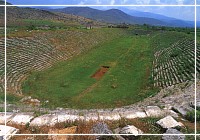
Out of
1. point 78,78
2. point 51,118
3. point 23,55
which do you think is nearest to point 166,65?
point 78,78

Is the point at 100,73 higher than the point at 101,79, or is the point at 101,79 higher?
the point at 100,73

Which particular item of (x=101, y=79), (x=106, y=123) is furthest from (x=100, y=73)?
(x=106, y=123)

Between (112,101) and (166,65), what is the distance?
618 centimetres

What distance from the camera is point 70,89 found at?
1959 cm

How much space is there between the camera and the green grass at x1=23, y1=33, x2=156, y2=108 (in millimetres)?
17516

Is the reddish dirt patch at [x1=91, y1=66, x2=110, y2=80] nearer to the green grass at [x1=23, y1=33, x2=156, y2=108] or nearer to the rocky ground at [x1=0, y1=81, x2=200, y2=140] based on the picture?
the green grass at [x1=23, y1=33, x2=156, y2=108]

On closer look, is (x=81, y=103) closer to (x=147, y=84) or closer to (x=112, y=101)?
(x=112, y=101)

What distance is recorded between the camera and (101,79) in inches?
874

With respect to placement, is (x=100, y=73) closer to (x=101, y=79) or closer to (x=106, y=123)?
(x=101, y=79)

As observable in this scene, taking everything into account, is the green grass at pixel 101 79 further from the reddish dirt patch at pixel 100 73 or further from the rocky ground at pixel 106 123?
the rocky ground at pixel 106 123

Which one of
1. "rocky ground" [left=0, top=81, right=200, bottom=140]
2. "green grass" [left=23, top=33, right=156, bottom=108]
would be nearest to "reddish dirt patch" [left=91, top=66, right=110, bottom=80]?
"green grass" [left=23, top=33, right=156, bottom=108]

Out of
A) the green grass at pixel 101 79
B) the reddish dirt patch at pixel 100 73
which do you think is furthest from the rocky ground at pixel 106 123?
the reddish dirt patch at pixel 100 73

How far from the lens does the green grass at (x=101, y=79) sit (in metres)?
17.5

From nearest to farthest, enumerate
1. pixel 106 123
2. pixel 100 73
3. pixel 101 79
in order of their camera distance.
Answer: pixel 106 123 < pixel 101 79 < pixel 100 73
